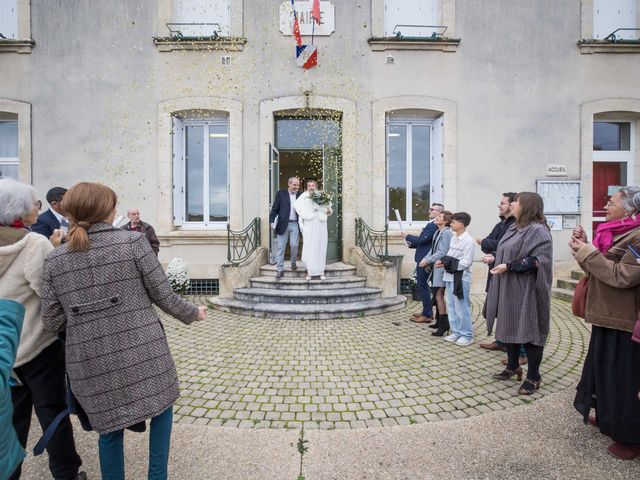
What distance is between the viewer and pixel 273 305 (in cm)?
561

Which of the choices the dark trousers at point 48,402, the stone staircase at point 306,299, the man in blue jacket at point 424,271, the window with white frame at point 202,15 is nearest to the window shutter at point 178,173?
the window with white frame at point 202,15

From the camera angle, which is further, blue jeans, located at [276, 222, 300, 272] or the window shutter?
the window shutter

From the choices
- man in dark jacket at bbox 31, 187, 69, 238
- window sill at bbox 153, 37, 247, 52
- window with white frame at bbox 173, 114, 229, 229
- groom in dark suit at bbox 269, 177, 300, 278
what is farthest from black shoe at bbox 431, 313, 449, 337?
window sill at bbox 153, 37, 247, 52

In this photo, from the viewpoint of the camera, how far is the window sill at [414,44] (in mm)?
7160

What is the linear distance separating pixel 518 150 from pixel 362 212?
3606 mm

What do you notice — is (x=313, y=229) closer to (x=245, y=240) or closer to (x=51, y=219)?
(x=245, y=240)

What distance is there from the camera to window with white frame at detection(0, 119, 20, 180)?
754cm

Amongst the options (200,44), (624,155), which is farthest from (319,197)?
(624,155)

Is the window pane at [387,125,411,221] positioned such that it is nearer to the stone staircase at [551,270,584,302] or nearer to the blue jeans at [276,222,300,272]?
the blue jeans at [276,222,300,272]

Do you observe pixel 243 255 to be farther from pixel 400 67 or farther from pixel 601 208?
pixel 601 208

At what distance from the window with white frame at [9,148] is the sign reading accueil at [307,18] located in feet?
20.7

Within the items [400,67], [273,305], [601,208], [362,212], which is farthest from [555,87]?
[273,305]

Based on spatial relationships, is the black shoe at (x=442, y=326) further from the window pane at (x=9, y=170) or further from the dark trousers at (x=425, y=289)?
the window pane at (x=9, y=170)

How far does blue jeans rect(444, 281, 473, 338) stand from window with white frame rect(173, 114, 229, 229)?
5.21 m
